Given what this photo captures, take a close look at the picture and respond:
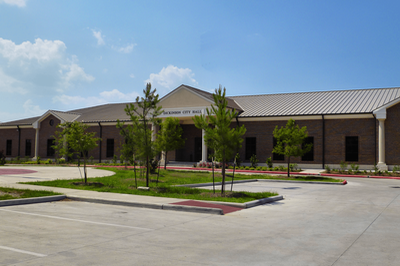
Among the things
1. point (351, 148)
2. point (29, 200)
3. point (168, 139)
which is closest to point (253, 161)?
point (351, 148)

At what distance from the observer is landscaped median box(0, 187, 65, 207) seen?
11141mm

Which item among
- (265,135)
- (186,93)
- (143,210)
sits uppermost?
(186,93)

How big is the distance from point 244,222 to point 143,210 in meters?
3.24

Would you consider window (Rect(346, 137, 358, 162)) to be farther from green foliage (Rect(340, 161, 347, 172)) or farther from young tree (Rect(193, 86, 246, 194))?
young tree (Rect(193, 86, 246, 194))

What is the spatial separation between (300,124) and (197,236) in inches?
1079

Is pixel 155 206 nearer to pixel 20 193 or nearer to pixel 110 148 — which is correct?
pixel 20 193

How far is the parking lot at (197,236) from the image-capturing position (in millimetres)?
5578

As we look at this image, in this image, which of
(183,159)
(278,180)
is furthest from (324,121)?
(183,159)

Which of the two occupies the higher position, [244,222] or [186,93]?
[186,93]

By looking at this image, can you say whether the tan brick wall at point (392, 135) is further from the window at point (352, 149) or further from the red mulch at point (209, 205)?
the red mulch at point (209, 205)

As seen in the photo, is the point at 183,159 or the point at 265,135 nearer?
the point at 265,135

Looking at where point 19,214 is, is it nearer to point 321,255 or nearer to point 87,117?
point 321,255

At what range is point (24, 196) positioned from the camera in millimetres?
12094

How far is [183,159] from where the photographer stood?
3975 centimetres
